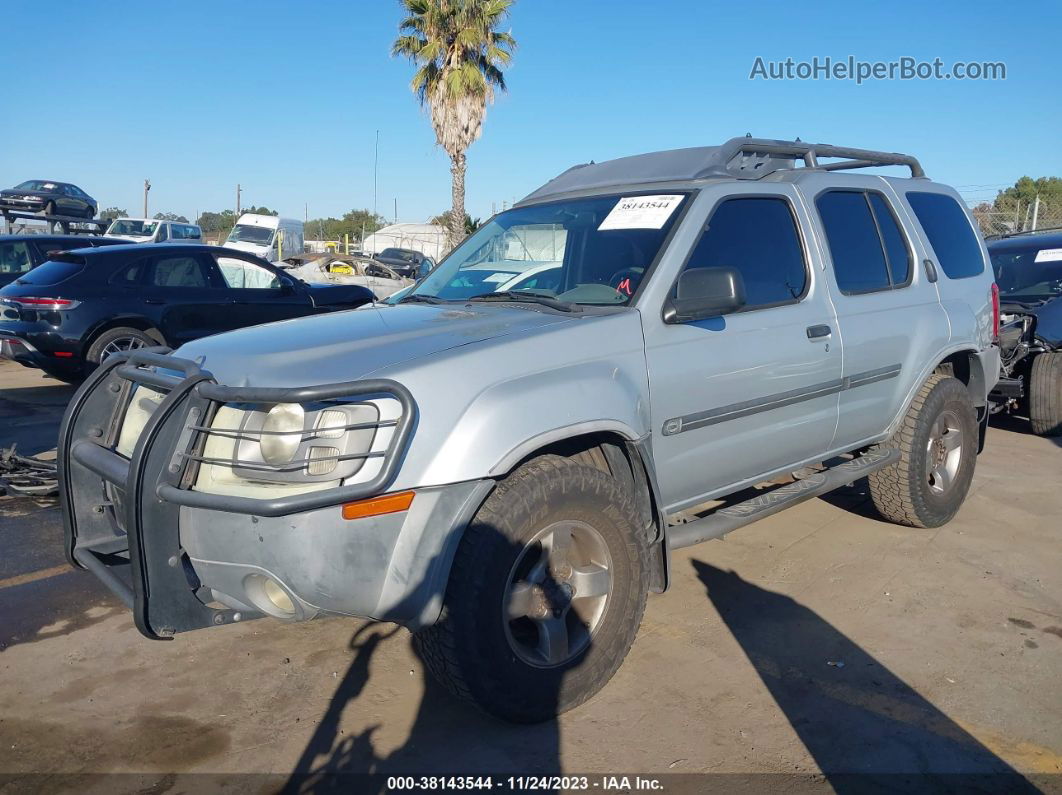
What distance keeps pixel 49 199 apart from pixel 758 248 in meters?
20.0

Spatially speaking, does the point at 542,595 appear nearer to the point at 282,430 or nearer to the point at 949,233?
the point at 282,430

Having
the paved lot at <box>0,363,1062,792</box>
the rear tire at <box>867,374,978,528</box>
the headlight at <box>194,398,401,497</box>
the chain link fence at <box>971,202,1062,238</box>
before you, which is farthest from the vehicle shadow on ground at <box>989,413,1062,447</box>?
the chain link fence at <box>971,202,1062,238</box>

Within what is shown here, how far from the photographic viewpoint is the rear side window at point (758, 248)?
3.90m

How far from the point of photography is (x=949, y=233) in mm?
5328

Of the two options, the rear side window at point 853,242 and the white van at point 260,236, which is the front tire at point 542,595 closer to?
the rear side window at point 853,242

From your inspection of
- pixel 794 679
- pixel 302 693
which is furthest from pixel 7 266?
pixel 794 679

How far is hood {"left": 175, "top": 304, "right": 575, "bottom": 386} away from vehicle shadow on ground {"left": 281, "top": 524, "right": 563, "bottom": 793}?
107cm

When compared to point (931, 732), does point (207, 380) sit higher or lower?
higher

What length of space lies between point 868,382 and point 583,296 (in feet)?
5.72

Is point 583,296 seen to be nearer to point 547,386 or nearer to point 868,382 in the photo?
point 547,386

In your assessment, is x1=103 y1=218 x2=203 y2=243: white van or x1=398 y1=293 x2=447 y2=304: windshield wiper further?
x1=103 y1=218 x2=203 y2=243: white van

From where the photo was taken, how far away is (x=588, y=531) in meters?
3.11

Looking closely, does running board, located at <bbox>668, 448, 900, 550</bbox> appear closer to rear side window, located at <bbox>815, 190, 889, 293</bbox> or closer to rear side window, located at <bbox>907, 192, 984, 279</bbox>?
rear side window, located at <bbox>815, 190, 889, 293</bbox>

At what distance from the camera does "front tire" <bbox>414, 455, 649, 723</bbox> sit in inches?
109
